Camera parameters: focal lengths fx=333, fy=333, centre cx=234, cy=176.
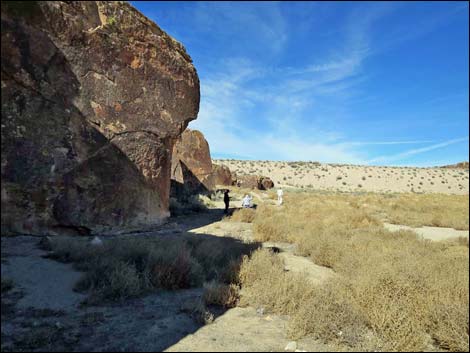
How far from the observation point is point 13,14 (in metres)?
5.30

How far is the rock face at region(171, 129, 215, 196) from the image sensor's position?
65.3 feet

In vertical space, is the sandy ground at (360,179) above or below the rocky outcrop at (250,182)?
above

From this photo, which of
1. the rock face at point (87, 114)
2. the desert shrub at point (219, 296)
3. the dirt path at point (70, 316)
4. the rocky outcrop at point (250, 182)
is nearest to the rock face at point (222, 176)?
the rocky outcrop at point (250, 182)

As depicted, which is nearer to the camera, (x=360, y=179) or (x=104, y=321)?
(x=104, y=321)

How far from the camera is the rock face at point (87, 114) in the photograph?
5.39 meters

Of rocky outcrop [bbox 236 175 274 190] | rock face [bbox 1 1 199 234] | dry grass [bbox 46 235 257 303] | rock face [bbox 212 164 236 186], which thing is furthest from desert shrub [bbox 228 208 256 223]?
rocky outcrop [bbox 236 175 274 190]

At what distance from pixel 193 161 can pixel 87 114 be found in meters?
14.5

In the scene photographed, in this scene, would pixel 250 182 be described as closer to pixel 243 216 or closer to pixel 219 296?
pixel 243 216

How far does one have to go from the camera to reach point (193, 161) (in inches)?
840

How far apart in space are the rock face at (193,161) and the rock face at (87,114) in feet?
34.5

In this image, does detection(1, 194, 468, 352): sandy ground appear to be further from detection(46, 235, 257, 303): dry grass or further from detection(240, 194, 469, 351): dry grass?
detection(240, 194, 469, 351): dry grass

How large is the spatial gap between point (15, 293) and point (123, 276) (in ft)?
4.37

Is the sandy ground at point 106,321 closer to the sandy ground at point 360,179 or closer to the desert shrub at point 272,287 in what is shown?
the desert shrub at point 272,287

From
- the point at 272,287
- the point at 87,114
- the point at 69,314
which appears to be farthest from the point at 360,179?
the point at 69,314
